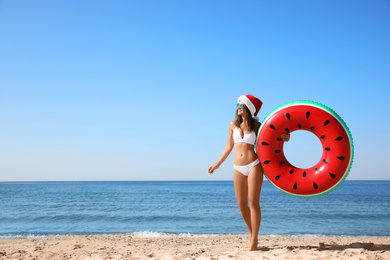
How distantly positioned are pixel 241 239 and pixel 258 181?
175 inches

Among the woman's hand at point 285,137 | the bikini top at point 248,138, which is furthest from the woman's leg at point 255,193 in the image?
the woman's hand at point 285,137

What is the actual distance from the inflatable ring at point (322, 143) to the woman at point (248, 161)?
4.5 inches

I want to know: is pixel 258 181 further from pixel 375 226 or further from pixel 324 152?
pixel 375 226

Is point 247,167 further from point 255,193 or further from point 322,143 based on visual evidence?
point 322,143

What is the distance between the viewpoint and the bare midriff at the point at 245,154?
14.5 feet

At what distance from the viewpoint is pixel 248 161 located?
4426 mm

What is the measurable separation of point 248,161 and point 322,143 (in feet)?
3.30

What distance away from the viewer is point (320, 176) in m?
4.30

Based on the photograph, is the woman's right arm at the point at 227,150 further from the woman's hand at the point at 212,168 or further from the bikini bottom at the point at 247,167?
the bikini bottom at the point at 247,167

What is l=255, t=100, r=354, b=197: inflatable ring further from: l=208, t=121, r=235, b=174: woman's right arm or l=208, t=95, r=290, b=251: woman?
l=208, t=121, r=235, b=174: woman's right arm

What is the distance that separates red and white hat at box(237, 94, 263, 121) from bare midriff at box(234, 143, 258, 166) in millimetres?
431

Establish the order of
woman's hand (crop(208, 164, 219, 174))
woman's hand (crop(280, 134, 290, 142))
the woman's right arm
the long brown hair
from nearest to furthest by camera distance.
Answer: woman's hand (crop(280, 134, 290, 142)) → the long brown hair → the woman's right arm → woman's hand (crop(208, 164, 219, 174))

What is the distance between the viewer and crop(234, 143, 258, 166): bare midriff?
443 centimetres

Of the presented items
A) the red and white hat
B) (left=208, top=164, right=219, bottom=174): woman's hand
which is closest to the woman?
the red and white hat
